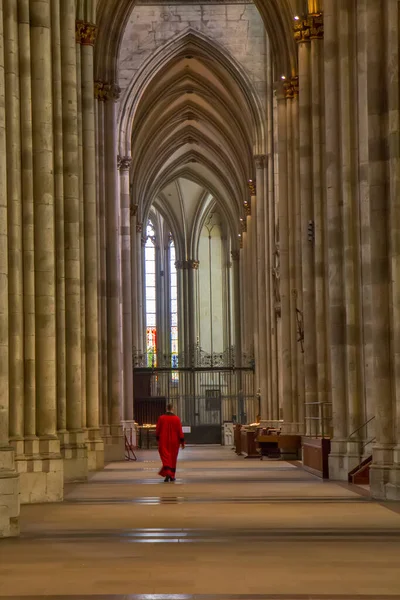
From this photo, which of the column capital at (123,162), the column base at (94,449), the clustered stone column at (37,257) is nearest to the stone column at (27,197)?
the clustered stone column at (37,257)

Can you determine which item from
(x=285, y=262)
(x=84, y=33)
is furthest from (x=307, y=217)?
(x=84, y=33)

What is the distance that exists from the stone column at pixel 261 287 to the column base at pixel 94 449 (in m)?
15.8

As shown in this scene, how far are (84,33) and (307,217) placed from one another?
687 centimetres

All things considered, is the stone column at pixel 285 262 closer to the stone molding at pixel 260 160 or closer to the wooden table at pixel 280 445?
the wooden table at pixel 280 445

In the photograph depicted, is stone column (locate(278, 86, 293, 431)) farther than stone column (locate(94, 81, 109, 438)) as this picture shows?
Yes

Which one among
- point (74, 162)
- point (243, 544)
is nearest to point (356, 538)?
point (243, 544)

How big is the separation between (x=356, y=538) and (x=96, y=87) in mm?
24046

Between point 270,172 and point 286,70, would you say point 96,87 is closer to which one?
point 286,70

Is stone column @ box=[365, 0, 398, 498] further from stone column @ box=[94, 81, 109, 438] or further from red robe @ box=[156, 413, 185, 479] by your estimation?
stone column @ box=[94, 81, 109, 438]

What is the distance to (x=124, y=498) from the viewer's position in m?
16.8

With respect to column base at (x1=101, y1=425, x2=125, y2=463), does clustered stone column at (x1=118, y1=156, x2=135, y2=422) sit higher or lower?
higher

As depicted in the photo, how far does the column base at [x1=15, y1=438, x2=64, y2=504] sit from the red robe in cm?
488

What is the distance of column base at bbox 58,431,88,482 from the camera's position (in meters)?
21.1

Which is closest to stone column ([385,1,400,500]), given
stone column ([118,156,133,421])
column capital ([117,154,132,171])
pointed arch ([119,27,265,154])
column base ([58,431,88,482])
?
column base ([58,431,88,482])
